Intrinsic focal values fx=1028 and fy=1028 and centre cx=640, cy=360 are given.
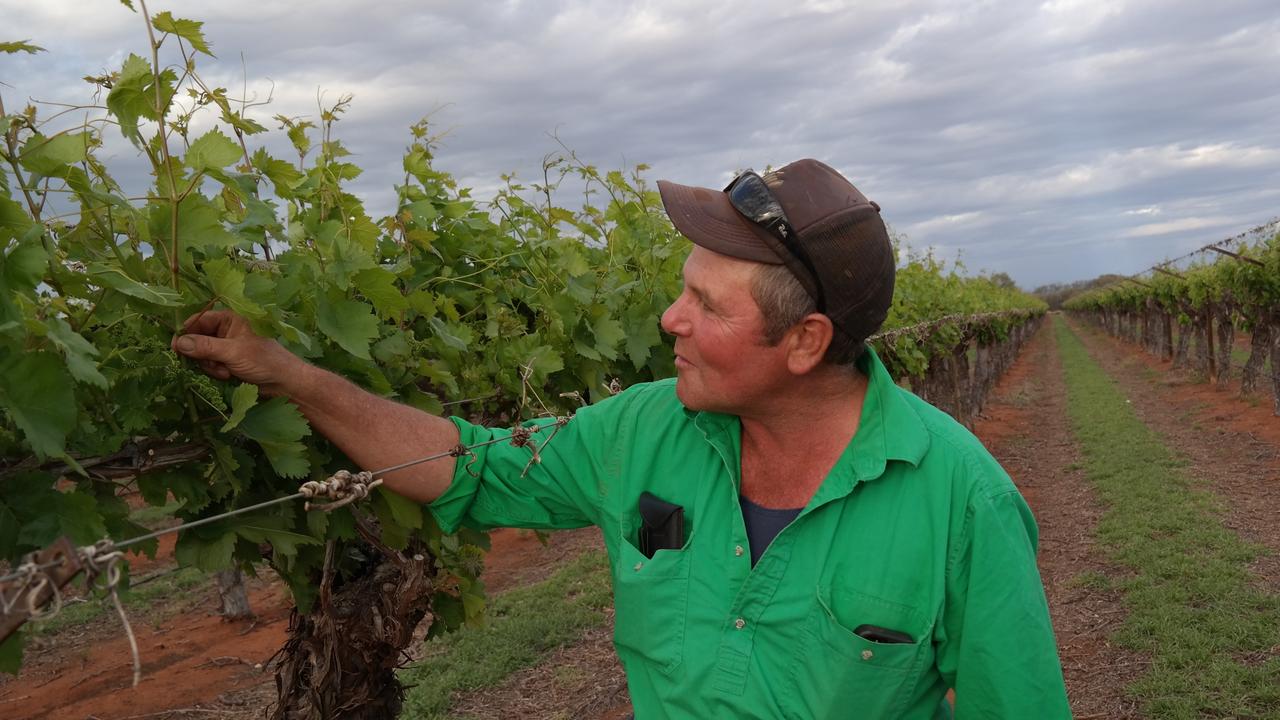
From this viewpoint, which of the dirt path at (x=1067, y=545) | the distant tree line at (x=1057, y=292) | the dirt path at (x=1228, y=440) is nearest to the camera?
the dirt path at (x=1067, y=545)

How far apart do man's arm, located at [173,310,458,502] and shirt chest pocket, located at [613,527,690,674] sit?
53cm

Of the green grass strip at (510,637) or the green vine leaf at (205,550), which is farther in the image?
the green grass strip at (510,637)

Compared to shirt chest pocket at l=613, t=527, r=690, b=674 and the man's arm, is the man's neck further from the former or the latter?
the man's arm

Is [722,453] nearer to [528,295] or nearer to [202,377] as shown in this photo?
[202,377]

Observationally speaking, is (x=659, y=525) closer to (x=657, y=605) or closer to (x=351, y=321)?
(x=657, y=605)

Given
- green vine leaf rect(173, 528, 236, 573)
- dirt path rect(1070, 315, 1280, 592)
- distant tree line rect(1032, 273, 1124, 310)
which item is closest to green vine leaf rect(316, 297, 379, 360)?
green vine leaf rect(173, 528, 236, 573)

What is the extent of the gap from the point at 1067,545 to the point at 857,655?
8.57m

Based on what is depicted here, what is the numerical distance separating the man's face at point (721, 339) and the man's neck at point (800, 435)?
0.09 metres

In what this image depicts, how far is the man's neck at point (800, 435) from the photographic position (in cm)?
230

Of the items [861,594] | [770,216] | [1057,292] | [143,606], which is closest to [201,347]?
[770,216]

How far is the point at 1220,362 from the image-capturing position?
2058cm

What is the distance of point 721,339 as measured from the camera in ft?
7.27

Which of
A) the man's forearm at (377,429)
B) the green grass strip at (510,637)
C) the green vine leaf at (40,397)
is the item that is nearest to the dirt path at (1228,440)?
the green grass strip at (510,637)

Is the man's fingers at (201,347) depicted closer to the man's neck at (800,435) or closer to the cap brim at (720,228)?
the cap brim at (720,228)
